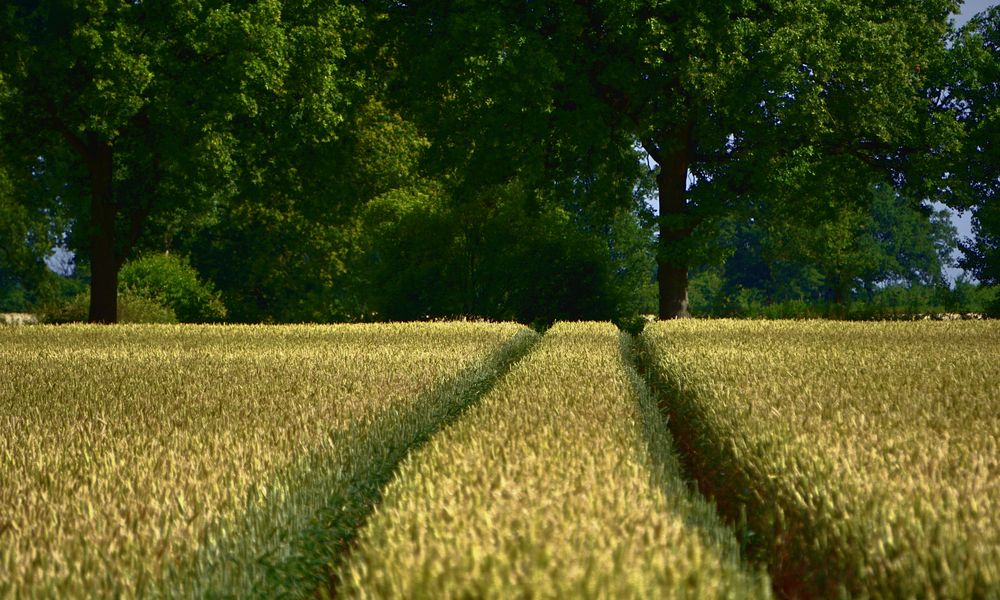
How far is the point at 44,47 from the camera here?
23234 millimetres

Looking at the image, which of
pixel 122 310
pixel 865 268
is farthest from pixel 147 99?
pixel 865 268

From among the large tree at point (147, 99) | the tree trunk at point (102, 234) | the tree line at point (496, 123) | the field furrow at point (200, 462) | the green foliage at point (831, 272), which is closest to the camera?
the field furrow at point (200, 462)

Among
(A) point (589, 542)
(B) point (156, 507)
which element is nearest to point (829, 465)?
(A) point (589, 542)

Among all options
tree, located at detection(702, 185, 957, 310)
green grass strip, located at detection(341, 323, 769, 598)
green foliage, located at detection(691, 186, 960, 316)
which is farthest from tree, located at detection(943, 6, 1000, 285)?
tree, located at detection(702, 185, 957, 310)

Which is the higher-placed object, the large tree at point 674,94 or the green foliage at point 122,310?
the large tree at point 674,94

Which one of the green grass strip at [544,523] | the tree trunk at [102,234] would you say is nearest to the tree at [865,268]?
the tree trunk at [102,234]

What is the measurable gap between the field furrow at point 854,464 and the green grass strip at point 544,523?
1.24ft

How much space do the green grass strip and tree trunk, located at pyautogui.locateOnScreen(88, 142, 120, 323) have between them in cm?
2160

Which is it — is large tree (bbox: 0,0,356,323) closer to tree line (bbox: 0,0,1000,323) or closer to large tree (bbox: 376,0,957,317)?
tree line (bbox: 0,0,1000,323)

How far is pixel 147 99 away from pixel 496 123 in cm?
848

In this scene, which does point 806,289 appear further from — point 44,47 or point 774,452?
point 774,452

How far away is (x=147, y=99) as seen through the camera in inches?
893

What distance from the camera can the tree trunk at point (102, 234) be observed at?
1001 inches

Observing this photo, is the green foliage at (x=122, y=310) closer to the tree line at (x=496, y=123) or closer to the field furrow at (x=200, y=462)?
the tree line at (x=496, y=123)
